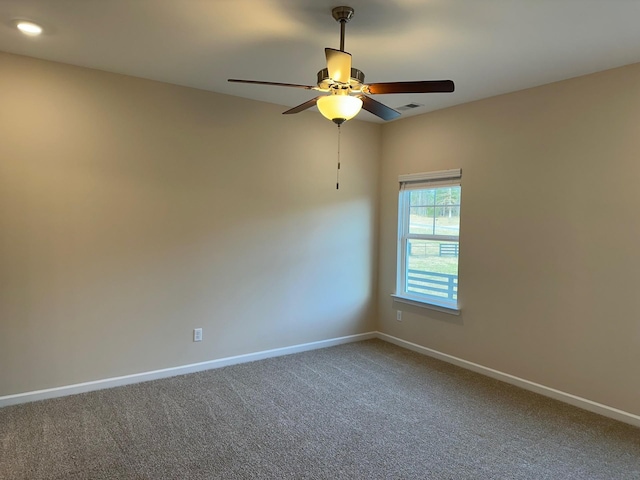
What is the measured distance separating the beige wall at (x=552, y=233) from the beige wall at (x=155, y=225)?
1361 mm

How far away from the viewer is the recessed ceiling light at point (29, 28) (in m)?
2.59

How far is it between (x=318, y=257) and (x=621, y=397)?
9.54 feet

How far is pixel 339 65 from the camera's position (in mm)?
2152

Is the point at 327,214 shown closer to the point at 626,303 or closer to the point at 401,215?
the point at 401,215

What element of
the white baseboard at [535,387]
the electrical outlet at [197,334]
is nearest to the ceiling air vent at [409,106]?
the white baseboard at [535,387]

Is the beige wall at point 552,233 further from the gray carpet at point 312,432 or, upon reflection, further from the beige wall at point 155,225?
the beige wall at point 155,225

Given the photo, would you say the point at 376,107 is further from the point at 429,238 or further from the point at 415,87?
the point at 429,238

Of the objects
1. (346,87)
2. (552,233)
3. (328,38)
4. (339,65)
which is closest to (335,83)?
(346,87)

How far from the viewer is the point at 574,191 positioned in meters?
3.34

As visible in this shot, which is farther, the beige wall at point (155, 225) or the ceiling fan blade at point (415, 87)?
the beige wall at point (155, 225)

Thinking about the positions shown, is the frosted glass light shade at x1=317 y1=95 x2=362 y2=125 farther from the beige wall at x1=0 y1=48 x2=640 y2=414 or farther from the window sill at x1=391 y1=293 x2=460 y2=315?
the window sill at x1=391 y1=293 x2=460 y2=315

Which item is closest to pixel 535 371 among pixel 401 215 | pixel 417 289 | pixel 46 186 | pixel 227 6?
pixel 417 289

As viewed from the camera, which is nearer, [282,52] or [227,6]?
[227,6]

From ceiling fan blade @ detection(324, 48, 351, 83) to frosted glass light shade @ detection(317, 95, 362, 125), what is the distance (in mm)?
112
